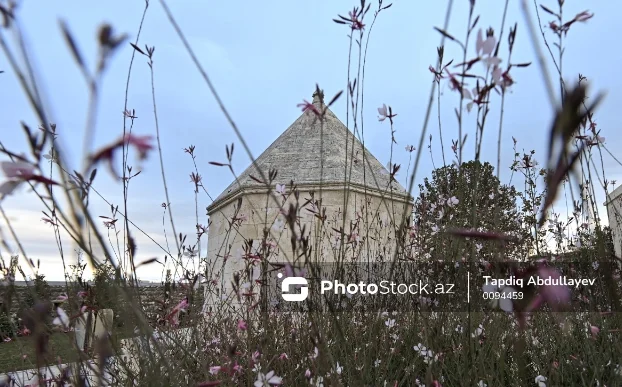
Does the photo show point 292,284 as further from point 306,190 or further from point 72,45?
point 306,190

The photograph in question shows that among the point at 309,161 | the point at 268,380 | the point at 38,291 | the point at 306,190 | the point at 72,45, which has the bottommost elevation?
the point at 268,380

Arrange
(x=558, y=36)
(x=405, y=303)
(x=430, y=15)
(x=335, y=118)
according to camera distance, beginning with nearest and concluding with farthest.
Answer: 1. (x=558, y=36)
2. (x=430, y=15)
3. (x=405, y=303)
4. (x=335, y=118)

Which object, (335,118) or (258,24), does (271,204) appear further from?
(258,24)

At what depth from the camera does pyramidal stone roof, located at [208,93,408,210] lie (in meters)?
8.24

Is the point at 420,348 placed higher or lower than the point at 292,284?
lower

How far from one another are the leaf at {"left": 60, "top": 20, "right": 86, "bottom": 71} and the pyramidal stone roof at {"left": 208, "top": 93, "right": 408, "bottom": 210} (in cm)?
688

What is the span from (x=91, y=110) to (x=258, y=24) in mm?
1432

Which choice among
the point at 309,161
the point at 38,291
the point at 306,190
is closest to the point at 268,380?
the point at 38,291

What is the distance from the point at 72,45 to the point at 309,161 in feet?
26.1

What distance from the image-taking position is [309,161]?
8711mm

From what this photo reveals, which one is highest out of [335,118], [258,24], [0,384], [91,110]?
[335,118]

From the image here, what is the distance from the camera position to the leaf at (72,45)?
0.76m

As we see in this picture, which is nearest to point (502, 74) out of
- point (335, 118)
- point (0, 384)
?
point (0, 384)

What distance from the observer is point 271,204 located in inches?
326
